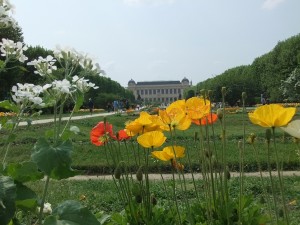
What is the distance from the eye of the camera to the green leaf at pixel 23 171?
2119 millimetres

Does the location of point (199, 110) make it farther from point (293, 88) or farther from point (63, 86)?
point (293, 88)

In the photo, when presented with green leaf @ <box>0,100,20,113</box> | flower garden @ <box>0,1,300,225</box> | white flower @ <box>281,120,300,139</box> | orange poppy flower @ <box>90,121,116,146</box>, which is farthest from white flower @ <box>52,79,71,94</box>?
white flower @ <box>281,120,300,139</box>

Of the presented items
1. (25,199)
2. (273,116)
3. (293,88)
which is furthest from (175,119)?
(293,88)

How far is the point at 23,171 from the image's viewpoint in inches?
83.8

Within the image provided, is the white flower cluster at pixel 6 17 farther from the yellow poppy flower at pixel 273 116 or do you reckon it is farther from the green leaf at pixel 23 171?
the yellow poppy flower at pixel 273 116

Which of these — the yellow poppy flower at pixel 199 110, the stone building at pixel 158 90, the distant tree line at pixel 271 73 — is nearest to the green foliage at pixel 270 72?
the distant tree line at pixel 271 73

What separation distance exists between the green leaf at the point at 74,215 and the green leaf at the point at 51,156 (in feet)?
0.55

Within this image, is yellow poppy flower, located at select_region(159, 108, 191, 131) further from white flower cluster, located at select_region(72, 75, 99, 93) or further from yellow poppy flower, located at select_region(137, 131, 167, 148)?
white flower cluster, located at select_region(72, 75, 99, 93)

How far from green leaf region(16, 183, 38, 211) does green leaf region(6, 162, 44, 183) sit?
1.8 inches

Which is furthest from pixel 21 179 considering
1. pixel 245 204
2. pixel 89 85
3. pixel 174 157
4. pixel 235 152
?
pixel 235 152

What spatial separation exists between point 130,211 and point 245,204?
607mm

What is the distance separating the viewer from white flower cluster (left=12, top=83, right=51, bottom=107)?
6.84ft

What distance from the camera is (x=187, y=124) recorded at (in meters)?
2.09

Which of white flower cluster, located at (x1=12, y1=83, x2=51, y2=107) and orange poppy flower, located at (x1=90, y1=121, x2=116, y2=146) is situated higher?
white flower cluster, located at (x1=12, y1=83, x2=51, y2=107)
